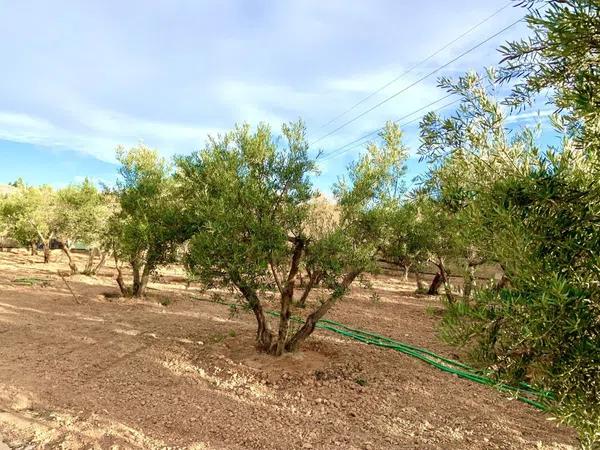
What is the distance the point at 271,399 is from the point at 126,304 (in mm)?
13606

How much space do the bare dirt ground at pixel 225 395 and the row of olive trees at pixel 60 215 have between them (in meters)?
11.5

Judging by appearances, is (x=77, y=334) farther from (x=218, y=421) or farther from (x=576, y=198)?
(x=576, y=198)

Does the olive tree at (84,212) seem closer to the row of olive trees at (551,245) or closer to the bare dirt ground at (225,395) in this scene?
the bare dirt ground at (225,395)

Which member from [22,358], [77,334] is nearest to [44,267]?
[77,334]

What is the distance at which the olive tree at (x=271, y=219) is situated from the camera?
9.94 metres

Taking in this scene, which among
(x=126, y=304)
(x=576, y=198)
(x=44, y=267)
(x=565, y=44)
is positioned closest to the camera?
(x=565, y=44)

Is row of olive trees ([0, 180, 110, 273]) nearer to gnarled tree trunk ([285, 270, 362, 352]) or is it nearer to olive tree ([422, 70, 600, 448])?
gnarled tree trunk ([285, 270, 362, 352])

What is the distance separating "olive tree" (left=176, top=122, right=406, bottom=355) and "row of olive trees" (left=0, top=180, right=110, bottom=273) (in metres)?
17.1

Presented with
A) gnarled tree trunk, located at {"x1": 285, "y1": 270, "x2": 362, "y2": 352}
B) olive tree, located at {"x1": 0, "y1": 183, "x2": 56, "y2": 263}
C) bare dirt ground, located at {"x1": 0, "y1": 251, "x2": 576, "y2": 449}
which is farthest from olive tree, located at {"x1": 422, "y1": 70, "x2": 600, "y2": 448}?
olive tree, located at {"x1": 0, "y1": 183, "x2": 56, "y2": 263}

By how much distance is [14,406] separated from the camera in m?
8.62

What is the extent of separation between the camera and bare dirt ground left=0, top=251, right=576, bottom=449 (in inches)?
307

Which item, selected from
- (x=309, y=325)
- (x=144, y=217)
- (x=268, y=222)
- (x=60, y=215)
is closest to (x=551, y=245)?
(x=268, y=222)

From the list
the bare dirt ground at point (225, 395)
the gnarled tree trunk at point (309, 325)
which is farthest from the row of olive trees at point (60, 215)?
the gnarled tree trunk at point (309, 325)

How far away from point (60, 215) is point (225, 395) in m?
25.6
